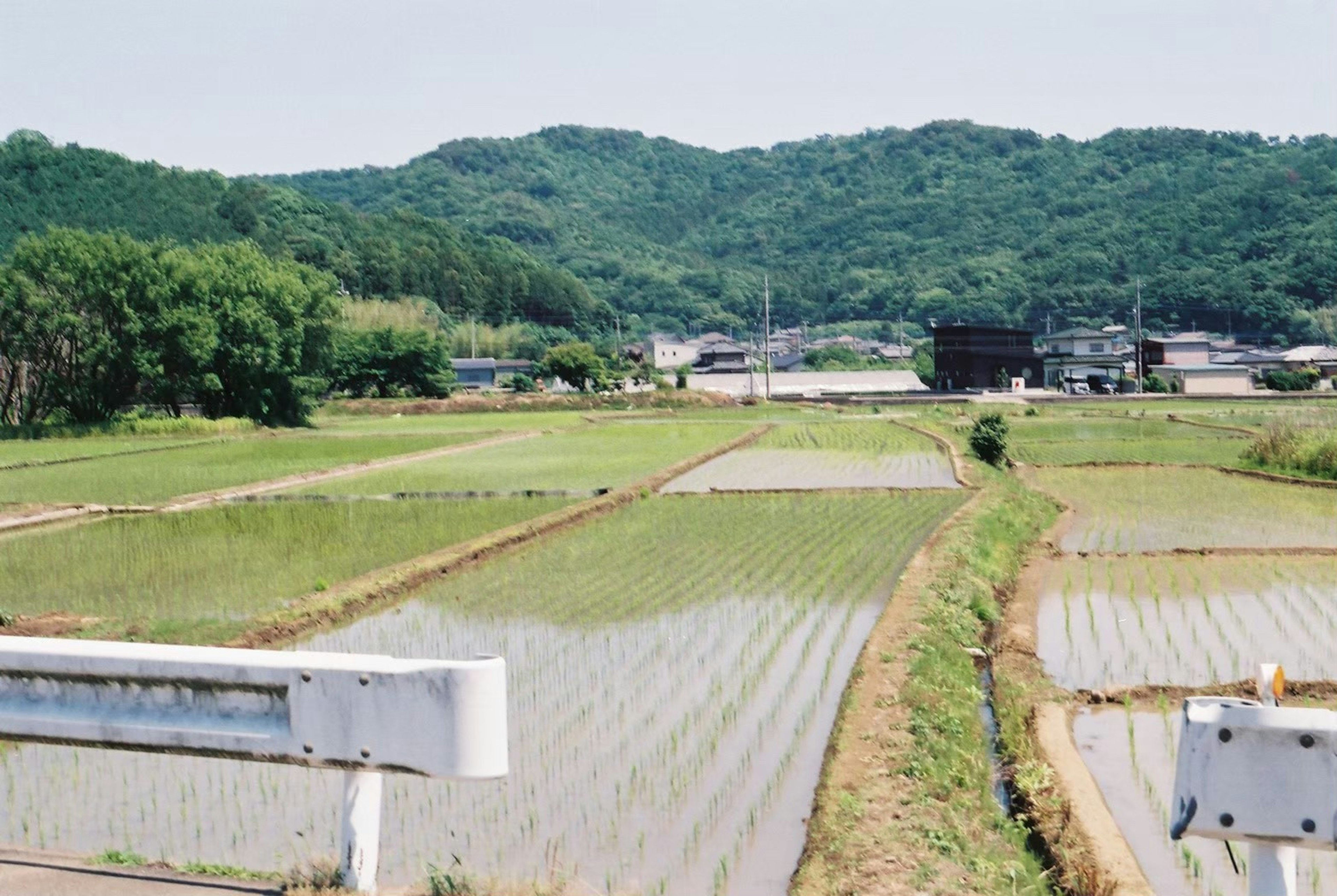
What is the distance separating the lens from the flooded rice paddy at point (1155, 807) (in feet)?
13.6

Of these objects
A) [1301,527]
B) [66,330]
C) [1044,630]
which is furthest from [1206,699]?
[66,330]

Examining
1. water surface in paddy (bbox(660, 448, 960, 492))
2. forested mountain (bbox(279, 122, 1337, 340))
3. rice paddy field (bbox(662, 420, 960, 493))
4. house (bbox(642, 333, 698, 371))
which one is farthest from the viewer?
forested mountain (bbox(279, 122, 1337, 340))

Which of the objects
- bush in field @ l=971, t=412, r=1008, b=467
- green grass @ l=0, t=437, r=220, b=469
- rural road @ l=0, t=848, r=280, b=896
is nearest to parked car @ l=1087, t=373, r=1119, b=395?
bush in field @ l=971, t=412, r=1008, b=467

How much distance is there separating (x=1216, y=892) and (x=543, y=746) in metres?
2.62

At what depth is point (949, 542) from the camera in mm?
11547

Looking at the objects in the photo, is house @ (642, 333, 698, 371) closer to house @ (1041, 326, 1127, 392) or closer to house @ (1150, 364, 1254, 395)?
house @ (1041, 326, 1127, 392)

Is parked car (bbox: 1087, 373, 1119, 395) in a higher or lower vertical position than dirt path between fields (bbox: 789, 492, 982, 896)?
higher

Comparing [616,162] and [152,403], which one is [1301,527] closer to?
[152,403]

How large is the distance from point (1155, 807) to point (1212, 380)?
53229 millimetres

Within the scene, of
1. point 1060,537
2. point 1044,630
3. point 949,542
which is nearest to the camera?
point 1044,630

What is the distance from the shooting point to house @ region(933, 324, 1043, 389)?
5741cm

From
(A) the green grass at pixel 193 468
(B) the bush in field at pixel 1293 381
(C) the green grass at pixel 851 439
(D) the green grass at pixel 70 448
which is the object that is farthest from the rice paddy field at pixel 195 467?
(B) the bush in field at pixel 1293 381

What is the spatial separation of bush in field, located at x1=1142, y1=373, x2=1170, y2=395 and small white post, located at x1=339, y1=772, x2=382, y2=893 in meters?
53.8

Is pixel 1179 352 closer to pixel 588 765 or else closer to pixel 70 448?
pixel 70 448
